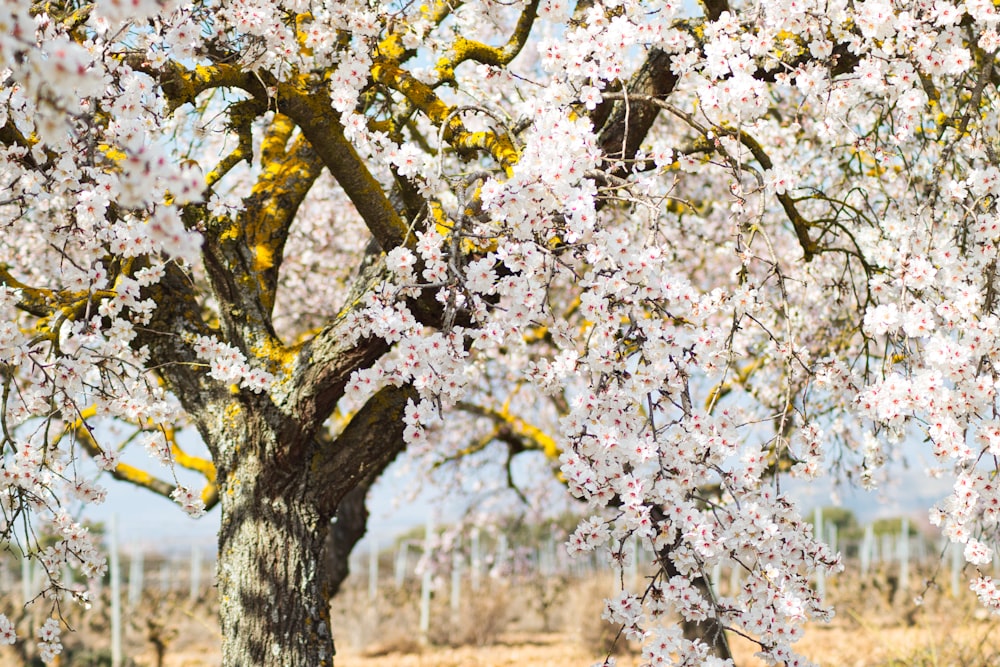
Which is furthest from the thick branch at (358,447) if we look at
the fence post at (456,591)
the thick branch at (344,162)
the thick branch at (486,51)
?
the fence post at (456,591)

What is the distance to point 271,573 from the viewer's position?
3896mm

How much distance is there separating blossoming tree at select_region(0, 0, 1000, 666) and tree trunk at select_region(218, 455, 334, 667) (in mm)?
13

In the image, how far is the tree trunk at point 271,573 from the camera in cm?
384

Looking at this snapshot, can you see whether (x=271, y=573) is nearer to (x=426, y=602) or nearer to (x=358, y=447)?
(x=358, y=447)

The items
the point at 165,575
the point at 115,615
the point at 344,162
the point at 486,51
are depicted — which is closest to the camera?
the point at 344,162

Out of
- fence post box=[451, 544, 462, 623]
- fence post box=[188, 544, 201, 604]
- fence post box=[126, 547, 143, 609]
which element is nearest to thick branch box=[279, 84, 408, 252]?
fence post box=[451, 544, 462, 623]

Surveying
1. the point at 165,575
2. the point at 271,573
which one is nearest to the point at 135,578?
the point at 165,575

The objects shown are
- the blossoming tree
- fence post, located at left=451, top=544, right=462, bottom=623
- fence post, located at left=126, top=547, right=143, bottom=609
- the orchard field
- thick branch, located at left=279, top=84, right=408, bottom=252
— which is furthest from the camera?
fence post, located at left=126, top=547, right=143, bottom=609

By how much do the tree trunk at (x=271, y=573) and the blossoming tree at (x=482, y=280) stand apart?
0.04 ft

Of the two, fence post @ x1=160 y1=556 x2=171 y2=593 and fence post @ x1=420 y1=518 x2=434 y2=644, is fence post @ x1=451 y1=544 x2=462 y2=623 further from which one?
fence post @ x1=160 y1=556 x2=171 y2=593

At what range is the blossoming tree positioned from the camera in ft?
8.91

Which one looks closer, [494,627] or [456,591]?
[494,627]

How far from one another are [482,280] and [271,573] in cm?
184

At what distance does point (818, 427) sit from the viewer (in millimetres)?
2959
